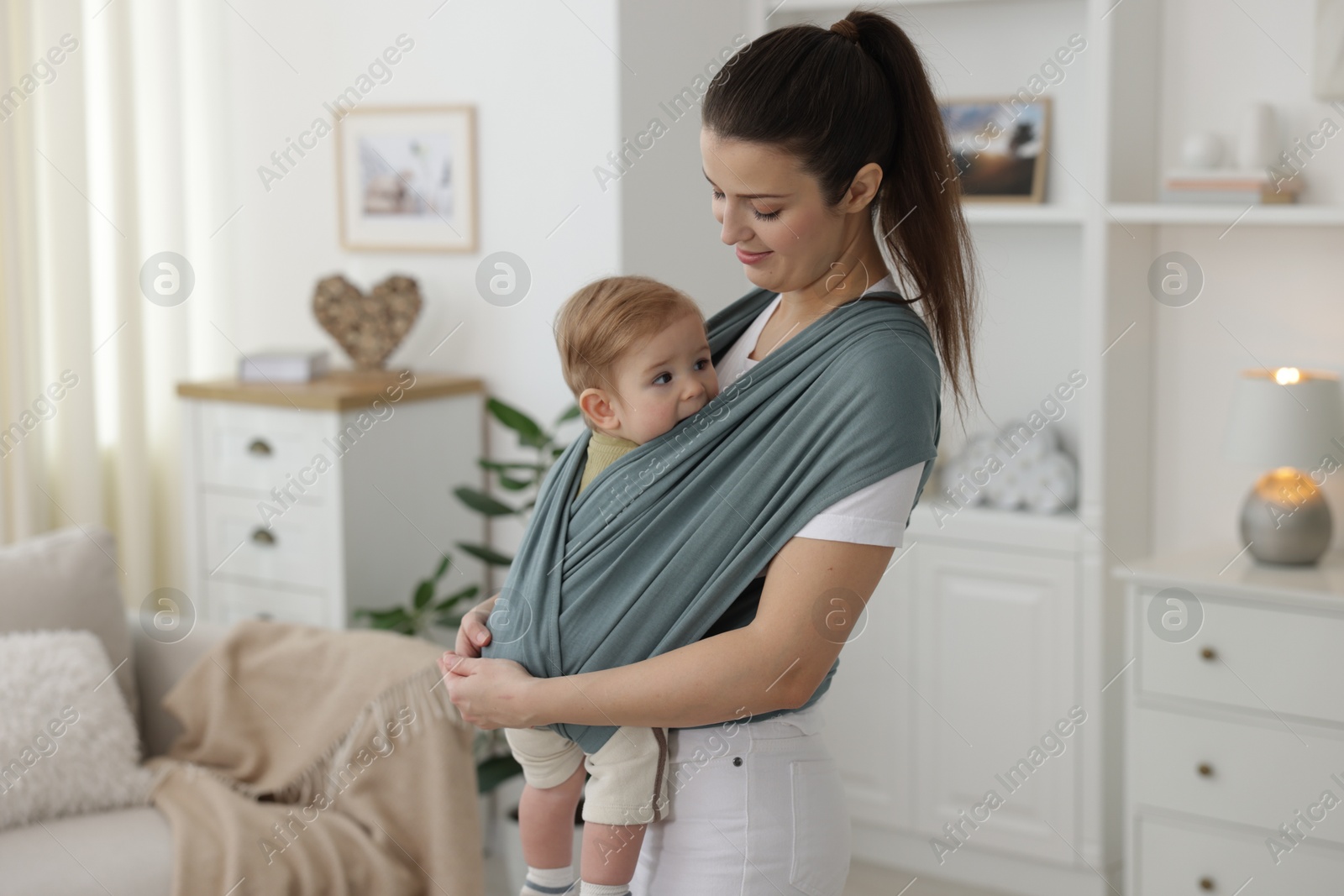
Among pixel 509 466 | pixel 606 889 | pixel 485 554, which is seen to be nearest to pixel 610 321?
pixel 606 889

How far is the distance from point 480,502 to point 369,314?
0.63 m

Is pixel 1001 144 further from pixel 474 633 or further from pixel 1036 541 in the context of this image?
pixel 474 633

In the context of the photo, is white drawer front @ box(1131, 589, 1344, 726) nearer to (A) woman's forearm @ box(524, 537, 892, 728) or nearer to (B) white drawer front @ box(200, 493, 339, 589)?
(A) woman's forearm @ box(524, 537, 892, 728)

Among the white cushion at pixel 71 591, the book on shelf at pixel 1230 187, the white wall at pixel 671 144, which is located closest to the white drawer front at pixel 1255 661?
the book on shelf at pixel 1230 187

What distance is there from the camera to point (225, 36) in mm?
3434

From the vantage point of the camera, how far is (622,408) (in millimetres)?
1191

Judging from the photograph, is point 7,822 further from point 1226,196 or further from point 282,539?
point 1226,196

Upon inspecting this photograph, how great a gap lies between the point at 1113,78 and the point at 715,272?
986 millimetres

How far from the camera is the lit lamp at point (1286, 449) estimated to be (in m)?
2.42

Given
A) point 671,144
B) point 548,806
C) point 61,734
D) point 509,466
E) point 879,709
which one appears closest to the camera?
point 548,806

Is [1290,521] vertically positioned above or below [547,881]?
above

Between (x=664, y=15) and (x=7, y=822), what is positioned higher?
(x=664, y=15)

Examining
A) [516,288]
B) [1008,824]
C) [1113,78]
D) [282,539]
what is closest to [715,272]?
[516,288]

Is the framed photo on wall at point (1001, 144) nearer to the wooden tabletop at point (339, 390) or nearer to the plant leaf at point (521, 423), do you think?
the plant leaf at point (521, 423)
